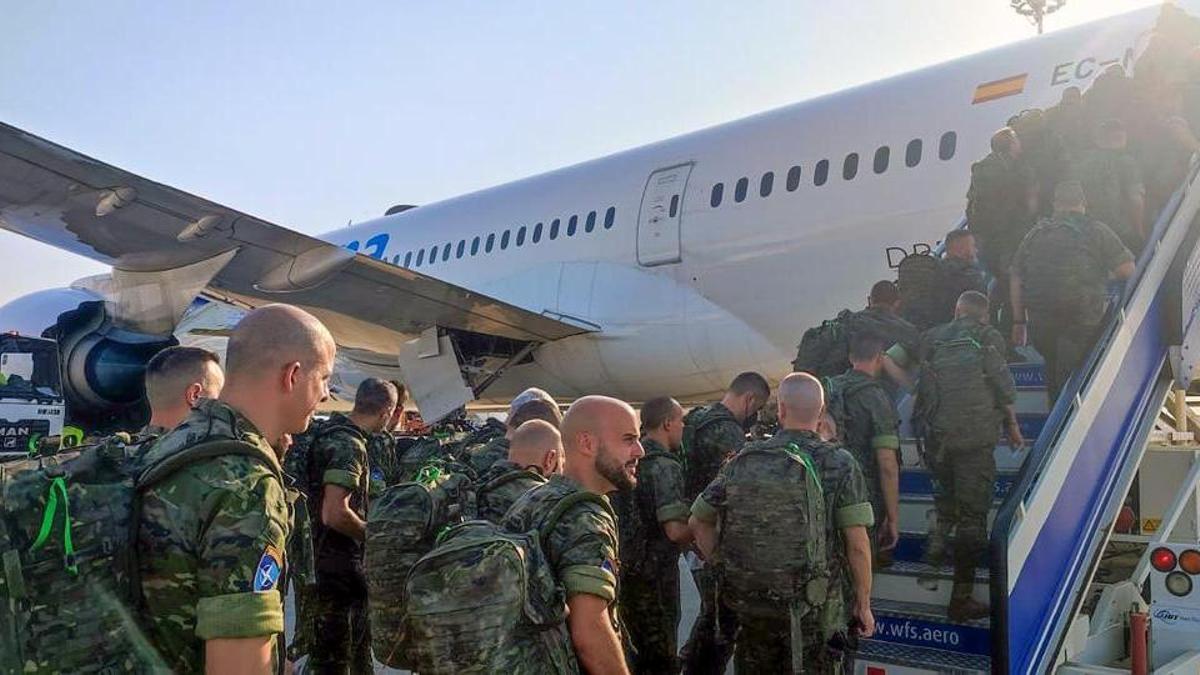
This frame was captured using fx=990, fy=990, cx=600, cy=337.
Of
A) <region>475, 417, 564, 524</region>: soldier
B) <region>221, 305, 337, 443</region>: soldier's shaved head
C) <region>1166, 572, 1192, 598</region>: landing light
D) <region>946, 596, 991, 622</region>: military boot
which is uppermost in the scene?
<region>221, 305, 337, 443</region>: soldier's shaved head

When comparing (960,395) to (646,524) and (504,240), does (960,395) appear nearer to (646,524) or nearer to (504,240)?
(646,524)

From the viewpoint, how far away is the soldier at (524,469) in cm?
338

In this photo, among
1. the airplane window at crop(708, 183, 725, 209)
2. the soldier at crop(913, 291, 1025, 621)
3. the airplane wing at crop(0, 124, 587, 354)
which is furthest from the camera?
the airplane window at crop(708, 183, 725, 209)

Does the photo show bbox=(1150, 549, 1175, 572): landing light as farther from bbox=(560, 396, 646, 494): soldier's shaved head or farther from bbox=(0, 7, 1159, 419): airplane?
bbox=(0, 7, 1159, 419): airplane

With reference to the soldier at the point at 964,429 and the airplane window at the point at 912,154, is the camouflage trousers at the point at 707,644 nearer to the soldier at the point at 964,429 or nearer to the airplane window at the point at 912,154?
the soldier at the point at 964,429

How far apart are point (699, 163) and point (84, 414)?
6263 millimetres

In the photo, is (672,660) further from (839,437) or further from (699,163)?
(699,163)

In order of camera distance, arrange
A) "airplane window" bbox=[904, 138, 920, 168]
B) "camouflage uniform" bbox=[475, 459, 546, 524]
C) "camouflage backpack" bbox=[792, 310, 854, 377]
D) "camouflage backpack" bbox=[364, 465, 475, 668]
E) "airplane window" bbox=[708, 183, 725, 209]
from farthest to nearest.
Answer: "airplane window" bbox=[708, 183, 725, 209], "airplane window" bbox=[904, 138, 920, 168], "camouflage backpack" bbox=[792, 310, 854, 377], "camouflage backpack" bbox=[364, 465, 475, 668], "camouflage uniform" bbox=[475, 459, 546, 524]

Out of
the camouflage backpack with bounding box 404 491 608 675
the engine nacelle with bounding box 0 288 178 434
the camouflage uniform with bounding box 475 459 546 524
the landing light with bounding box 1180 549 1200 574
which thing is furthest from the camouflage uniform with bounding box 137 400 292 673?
the engine nacelle with bounding box 0 288 178 434

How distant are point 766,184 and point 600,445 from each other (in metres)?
7.08

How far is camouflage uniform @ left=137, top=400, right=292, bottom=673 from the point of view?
189cm

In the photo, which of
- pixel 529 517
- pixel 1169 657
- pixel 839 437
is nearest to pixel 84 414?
pixel 839 437

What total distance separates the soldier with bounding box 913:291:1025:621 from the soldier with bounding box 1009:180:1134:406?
0.66 metres

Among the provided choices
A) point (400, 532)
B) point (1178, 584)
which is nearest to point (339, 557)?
point (400, 532)
